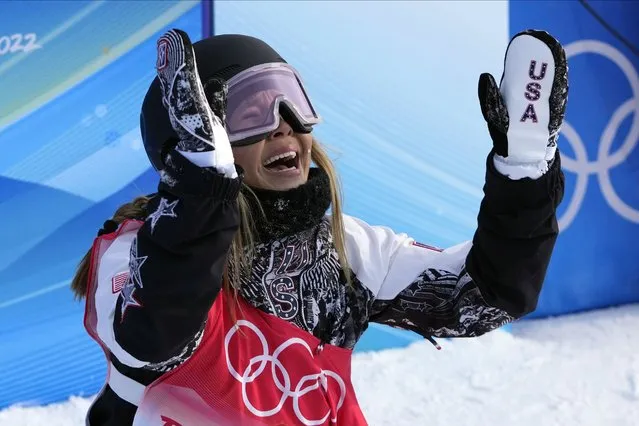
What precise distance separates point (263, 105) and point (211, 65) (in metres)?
0.12

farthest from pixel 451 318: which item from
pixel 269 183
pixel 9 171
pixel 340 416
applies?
pixel 9 171

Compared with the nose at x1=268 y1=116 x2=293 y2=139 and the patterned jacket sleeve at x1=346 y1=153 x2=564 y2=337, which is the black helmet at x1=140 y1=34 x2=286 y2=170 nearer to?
the nose at x1=268 y1=116 x2=293 y2=139

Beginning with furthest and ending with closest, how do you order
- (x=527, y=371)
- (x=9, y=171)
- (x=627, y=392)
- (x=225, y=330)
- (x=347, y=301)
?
(x=527, y=371) → (x=627, y=392) → (x=9, y=171) → (x=347, y=301) → (x=225, y=330)

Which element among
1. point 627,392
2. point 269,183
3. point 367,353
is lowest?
point 367,353

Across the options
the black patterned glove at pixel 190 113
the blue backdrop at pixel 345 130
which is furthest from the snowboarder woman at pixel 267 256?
the blue backdrop at pixel 345 130

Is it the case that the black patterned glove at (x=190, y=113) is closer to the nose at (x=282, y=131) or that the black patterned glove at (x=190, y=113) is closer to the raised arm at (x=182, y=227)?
the raised arm at (x=182, y=227)

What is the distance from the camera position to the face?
1.51 m

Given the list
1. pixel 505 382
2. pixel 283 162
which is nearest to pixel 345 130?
pixel 505 382

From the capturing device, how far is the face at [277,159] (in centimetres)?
151

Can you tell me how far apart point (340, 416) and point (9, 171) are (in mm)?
1595

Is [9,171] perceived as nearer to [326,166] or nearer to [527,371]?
[326,166]

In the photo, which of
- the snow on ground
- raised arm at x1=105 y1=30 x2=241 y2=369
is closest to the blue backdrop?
the snow on ground

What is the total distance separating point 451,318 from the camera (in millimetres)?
1601

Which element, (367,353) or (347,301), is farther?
(367,353)
